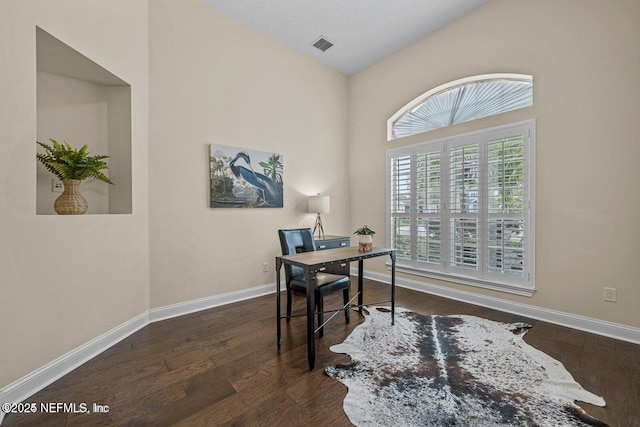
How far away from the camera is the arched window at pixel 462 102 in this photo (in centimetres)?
314

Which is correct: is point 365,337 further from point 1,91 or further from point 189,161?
point 1,91

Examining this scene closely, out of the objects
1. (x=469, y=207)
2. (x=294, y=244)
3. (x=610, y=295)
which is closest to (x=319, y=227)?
(x=294, y=244)

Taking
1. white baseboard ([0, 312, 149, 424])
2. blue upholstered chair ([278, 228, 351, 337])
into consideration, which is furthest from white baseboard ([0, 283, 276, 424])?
blue upholstered chair ([278, 228, 351, 337])

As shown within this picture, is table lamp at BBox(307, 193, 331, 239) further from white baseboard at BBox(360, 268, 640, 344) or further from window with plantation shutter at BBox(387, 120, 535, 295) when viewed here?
white baseboard at BBox(360, 268, 640, 344)

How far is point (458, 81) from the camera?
3570mm

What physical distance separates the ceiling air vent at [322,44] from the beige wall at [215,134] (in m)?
0.34

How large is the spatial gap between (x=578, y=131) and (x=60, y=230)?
449 cm

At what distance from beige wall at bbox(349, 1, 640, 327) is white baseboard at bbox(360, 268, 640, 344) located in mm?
56

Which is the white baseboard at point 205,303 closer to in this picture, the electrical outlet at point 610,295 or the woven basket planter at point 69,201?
the woven basket planter at point 69,201

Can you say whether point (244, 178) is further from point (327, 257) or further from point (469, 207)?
point (469, 207)

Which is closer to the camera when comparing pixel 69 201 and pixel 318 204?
pixel 69 201

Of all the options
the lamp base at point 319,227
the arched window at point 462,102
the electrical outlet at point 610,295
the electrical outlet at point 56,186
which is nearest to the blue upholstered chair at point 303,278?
the lamp base at point 319,227

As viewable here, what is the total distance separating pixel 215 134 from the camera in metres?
3.34

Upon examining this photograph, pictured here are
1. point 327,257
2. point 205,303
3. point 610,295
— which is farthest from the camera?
point 205,303
